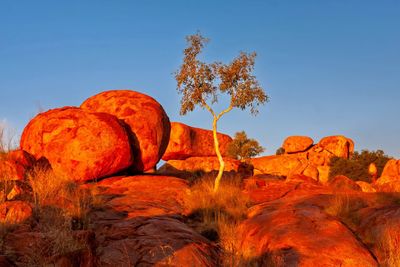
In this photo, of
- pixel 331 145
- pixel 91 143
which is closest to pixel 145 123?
pixel 91 143

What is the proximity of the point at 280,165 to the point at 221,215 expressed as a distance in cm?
3166

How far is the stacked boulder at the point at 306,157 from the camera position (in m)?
43.7

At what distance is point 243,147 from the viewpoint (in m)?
47.2

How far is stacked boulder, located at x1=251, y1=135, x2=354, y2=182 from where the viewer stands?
1720 inches

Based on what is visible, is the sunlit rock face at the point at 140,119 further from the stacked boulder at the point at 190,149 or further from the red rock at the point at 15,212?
the stacked boulder at the point at 190,149

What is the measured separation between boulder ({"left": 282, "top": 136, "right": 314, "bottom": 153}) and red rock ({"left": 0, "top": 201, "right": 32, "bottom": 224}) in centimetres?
3954

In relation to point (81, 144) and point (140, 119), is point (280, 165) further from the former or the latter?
point (81, 144)

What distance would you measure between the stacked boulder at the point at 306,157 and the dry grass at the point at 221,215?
26.0 meters

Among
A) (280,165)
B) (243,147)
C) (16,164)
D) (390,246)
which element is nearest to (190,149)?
(243,147)

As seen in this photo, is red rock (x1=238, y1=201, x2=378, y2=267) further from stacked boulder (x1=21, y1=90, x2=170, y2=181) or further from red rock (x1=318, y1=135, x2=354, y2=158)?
red rock (x1=318, y1=135, x2=354, y2=158)

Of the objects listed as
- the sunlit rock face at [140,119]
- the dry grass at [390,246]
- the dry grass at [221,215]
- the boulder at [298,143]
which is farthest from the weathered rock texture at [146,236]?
the boulder at [298,143]

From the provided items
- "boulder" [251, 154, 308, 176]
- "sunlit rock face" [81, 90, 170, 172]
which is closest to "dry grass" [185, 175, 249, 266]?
"sunlit rock face" [81, 90, 170, 172]

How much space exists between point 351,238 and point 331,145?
37.3 metres

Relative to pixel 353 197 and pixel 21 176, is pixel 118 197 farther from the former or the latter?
pixel 353 197
